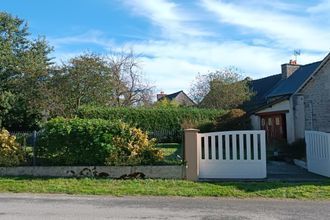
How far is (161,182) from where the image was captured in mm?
13383

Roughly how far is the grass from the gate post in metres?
0.48

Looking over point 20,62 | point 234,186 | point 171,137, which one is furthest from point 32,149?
point 20,62

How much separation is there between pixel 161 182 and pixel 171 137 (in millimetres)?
21531

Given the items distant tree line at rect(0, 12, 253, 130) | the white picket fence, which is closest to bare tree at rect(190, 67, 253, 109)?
distant tree line at rect(0, 12, 253, 130)

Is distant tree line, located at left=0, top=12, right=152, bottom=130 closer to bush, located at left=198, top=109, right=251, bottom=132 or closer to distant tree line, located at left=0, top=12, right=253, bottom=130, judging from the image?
distant tree line, located at left=0, top=12, right=253, bottom=130

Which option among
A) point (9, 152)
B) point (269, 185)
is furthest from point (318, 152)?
point (9, 152)

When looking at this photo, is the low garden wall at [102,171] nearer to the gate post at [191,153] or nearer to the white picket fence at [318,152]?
the gate post at [191,153]

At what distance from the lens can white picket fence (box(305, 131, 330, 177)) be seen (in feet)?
49.0

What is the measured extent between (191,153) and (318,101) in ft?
40.7

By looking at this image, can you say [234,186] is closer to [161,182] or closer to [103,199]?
[161,182]

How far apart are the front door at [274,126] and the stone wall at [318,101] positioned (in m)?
2.72

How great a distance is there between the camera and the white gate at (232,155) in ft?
46.1

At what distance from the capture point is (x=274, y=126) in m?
28.5

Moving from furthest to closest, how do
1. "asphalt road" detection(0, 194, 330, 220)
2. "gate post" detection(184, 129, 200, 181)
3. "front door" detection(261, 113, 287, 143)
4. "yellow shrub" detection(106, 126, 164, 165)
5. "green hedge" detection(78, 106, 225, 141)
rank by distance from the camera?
"green hedge" detection(78, 106, 225, 141), "front door" detection(261, 113, 287, 143), "yellow shrub" detection(106, 126, 164, 165), "gate post" detection(184, 129, 200, 181), "asphalt road" detection(0, 194, 330, 220)
